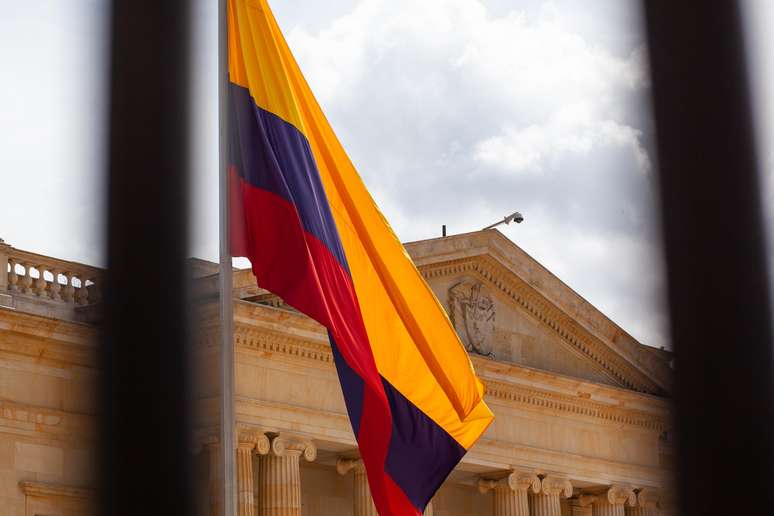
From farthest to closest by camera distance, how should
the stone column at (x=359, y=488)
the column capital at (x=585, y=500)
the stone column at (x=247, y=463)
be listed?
the column capital at (x=585, y=500) → the stone column at (x=359, y=488) → the stone column at (x=247, y=463)

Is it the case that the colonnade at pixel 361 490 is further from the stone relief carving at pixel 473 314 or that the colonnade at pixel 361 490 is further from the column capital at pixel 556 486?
the stone relief carving at pixel 473 314

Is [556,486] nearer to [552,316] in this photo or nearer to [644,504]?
[644,504]

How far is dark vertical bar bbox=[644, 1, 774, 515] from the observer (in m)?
2.29

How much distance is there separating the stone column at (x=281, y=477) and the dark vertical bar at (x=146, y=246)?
2632cm

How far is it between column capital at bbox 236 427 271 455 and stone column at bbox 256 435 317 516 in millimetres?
283

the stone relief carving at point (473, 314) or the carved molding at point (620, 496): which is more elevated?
the stone relief carving at point (473, 314)

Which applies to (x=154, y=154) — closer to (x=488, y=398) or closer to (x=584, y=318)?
(x=488, y=398)

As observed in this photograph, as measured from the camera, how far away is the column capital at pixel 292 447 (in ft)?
96.8

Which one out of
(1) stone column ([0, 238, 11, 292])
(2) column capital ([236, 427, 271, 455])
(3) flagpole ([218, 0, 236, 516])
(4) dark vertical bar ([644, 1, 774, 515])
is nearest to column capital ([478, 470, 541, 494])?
(2) column capital ([236, 427, 271, 455])

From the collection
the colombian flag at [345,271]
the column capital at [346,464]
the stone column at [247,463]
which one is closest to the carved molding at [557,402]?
the column capital at [346,464]

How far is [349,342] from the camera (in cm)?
1061

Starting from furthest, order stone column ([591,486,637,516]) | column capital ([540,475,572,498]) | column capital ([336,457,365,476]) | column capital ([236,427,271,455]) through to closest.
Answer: stone column ([591,486,637,516])
column capital ([540,475,572,498])
column capital ([336,457,365,476])
column capital ([236,427,271,455])

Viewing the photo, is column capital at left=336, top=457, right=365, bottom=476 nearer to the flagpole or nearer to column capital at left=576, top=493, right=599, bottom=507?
column capital at left=576, top=493, right=599, bottom=507

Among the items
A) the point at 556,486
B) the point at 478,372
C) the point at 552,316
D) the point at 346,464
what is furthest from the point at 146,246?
the point at 552,316
